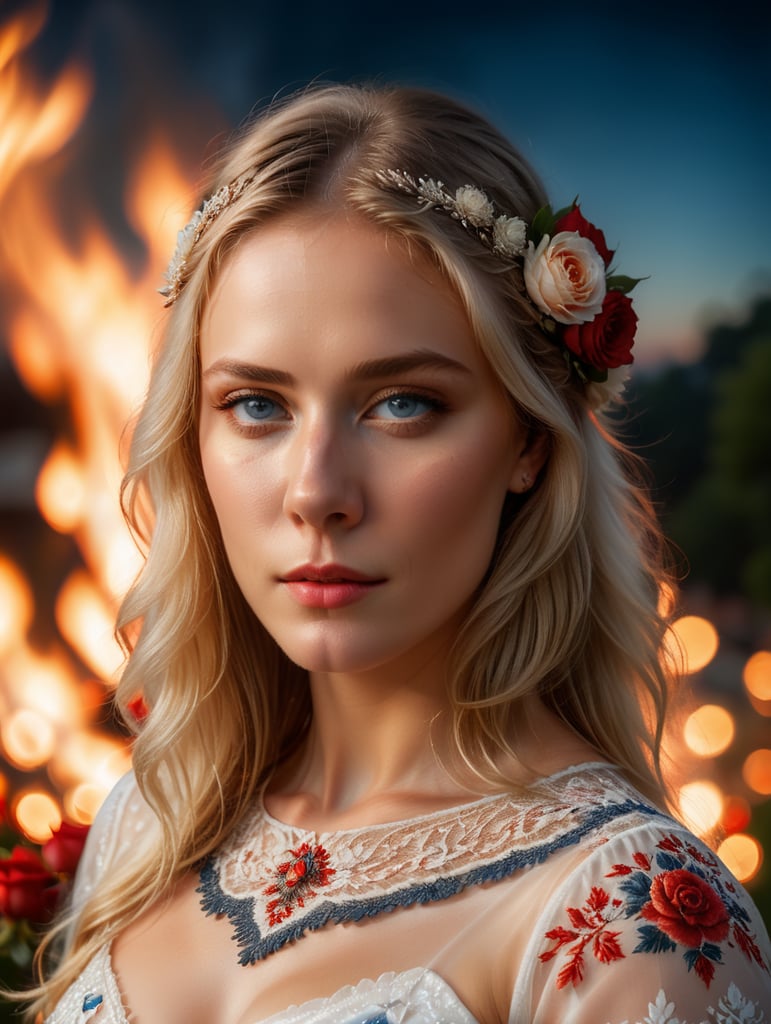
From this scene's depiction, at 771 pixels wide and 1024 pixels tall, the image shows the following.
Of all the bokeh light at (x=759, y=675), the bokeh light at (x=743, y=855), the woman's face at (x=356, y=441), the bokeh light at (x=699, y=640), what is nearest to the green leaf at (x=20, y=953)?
the woman's face at (x=356, y=441)

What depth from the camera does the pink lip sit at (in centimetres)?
140

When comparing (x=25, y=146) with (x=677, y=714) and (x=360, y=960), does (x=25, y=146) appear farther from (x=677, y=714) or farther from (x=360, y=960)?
(x=360, y=960)

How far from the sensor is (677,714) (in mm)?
1867

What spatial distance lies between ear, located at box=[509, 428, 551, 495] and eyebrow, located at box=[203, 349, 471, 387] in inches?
5.2

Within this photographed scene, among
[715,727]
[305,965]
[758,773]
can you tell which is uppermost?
[305,965]

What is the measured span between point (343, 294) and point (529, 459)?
288 mm

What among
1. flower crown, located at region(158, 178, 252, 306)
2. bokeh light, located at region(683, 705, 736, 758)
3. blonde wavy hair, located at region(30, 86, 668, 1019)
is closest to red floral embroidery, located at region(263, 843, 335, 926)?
blonde wavy hair, located at region(30, 86, 668, 1019)

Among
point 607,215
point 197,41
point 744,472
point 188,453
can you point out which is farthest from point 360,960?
point 197,41

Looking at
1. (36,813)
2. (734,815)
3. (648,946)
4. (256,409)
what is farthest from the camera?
(36,813)

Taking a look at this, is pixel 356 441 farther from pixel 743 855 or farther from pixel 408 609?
pixel 743 855

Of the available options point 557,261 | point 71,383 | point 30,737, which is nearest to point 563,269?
point 557,261

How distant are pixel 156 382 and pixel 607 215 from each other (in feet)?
7.28

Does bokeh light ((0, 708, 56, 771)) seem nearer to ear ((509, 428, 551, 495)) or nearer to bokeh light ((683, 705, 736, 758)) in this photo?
bokeh light ((683, 705, 736, 758))

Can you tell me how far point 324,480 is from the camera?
1.35 metres
